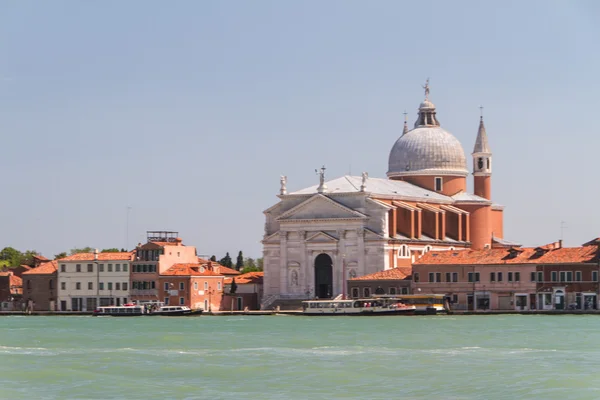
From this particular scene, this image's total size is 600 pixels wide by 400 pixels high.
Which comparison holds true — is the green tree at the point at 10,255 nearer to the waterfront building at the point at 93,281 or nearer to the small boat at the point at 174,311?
the waterfront building at the point at 93,281

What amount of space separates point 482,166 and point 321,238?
1723 cm

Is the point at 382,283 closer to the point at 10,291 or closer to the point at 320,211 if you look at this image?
the point at 320,211

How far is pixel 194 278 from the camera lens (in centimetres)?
8181

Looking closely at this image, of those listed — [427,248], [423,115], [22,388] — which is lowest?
[22,388]

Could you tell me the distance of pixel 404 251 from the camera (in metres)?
84.2

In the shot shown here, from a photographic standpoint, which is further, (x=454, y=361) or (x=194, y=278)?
(x=194, y=278)

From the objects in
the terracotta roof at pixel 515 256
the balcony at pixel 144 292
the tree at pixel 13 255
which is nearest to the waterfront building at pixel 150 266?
the balcony at pixel 144 292

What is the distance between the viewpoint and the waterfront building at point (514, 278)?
71.6m

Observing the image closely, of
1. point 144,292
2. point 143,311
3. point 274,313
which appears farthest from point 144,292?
point 274,313

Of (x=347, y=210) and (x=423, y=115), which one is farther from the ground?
(x=423, y=115)

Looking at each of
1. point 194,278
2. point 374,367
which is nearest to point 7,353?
point 374,367

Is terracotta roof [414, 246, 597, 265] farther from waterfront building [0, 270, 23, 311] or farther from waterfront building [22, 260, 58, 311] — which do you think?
waterfront building [0, 270, 23, 311]

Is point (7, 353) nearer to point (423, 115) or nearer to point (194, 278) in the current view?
Result: point (194, 278)

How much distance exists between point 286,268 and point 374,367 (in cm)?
4773
